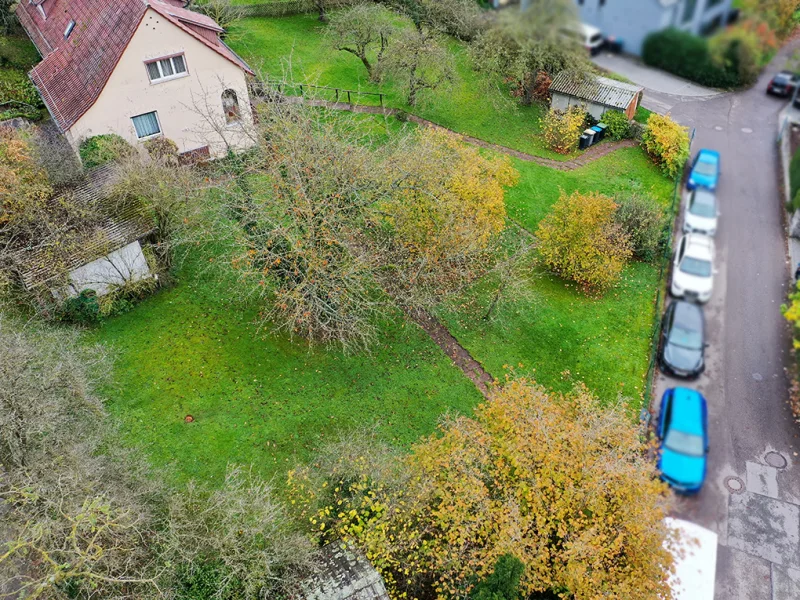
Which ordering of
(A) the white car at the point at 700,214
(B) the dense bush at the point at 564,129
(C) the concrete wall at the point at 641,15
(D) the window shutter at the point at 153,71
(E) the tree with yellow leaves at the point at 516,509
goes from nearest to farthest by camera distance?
1. (C) the concrete wall at the point at 641,15
2. (E) the tree with yellow leaves at the point at 516,509
3. (A) the white car at the point at 700,214
4. (D) the window shutter at the point at 153,71
5. (B) the dense bush at the point at 564,129

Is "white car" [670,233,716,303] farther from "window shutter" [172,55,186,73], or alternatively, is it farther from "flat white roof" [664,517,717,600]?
"window shutter" [172,55,186,73]

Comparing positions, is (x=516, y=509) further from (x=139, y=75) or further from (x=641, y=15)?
(x=139, y=75)

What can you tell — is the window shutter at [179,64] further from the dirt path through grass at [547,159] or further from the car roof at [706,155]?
the car roof at [706,155]

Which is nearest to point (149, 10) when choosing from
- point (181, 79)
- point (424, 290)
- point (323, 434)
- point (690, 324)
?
point (181, 79)

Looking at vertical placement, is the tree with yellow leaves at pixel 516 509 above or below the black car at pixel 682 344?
above

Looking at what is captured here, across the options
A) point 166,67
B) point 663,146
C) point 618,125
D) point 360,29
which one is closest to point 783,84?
point 663,146

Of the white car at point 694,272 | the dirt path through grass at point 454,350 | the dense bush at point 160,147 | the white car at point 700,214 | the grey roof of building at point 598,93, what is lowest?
the dirt path through grass at point 454,350

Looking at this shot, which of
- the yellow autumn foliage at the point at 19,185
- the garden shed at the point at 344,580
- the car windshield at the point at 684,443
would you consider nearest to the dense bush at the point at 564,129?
the car windshield at the point at 684,443
